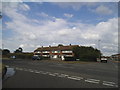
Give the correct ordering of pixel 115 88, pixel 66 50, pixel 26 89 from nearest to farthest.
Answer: pixel 26 89 → pixel 115 88 → pixel 66 50

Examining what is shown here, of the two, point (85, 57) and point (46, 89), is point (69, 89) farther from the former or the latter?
point (85, 57)

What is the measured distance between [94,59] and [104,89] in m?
47.6

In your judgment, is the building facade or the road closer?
the road

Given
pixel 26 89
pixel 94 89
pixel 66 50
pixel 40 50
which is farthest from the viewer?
pixel 40 50

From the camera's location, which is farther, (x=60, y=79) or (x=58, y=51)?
(x=58, y=51)

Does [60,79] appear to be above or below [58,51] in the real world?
below

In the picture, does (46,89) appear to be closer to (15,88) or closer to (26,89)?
(26,89)

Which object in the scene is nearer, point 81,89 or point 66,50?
point 81,89

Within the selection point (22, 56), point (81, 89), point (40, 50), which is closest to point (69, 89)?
point (81, 89)

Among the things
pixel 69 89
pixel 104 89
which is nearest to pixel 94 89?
pixel 104 89

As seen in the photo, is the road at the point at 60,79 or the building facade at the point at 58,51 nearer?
the road at the point at 60,79

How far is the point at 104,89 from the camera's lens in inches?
281

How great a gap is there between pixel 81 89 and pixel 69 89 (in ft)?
1.97

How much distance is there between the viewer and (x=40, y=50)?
108 metres
